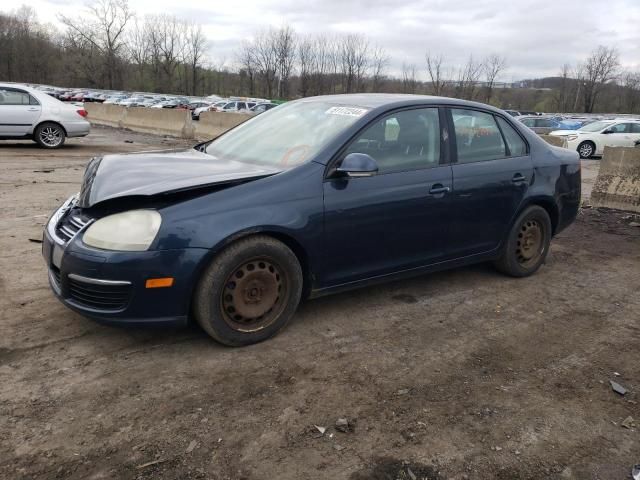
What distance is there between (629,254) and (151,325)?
18.3 feet

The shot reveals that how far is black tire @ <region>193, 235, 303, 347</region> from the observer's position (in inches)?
126

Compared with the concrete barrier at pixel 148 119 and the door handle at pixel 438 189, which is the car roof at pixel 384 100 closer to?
the door handle at pixel 438 189

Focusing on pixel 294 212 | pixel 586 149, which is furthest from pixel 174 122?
pixel 294 212

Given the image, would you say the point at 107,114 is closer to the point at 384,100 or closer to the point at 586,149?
the point at 586,149

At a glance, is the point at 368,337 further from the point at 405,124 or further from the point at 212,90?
the point at 212,90

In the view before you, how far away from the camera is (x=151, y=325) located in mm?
3135

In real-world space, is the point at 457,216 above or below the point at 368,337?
above

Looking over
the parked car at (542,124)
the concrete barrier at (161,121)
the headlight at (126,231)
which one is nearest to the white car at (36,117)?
the concrete barrier at (161,121)

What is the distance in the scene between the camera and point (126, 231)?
304cm

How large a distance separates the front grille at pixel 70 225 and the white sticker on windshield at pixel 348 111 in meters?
1.95

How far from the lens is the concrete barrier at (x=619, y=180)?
315 inches

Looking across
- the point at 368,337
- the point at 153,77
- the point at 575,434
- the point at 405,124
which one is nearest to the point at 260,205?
the point at 368,337

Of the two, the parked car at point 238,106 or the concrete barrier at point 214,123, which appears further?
the parked car at point 238,106

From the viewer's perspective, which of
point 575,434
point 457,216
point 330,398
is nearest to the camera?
point 575,434
